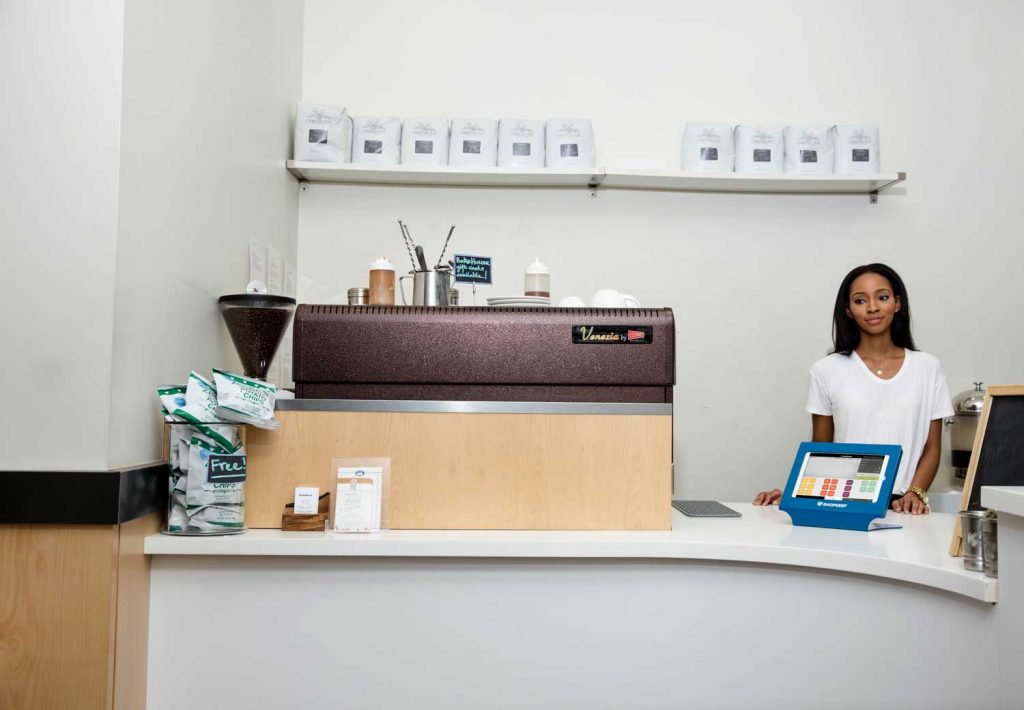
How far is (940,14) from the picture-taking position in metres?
3.37

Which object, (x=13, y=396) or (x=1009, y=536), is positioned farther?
(x=13, y=396)

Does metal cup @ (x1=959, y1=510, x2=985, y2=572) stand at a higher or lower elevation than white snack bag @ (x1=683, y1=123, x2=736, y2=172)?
lower

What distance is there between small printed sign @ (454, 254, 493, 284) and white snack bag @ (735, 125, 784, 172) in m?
1.61

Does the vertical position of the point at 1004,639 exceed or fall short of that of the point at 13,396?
it falls short

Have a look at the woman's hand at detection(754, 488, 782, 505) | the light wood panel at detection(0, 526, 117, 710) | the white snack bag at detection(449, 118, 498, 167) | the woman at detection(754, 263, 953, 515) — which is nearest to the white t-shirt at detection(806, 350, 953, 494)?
the woman at detection(754, 263, 953, 515)

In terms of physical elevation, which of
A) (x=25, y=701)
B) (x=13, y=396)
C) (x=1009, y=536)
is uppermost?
(x=13, y=396)

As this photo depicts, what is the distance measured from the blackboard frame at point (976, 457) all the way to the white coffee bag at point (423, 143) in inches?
82.0

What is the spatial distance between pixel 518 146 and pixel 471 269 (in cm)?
133

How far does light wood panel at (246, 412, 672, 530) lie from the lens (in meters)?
1.71

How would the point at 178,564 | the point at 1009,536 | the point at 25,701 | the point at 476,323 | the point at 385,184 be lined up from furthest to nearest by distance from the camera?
the point at 385,184, the point at 476,323, the point at 178,564, the point at 25,701, the point at 1009,536

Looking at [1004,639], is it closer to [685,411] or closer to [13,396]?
[13,396]

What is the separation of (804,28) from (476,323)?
2425 mm

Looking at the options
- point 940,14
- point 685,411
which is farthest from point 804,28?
point 685,411

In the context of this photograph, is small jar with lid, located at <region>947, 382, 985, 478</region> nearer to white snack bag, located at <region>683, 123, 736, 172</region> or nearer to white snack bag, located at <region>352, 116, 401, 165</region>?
white snack bag, located at <region>683, 123, 736, 172</region>
